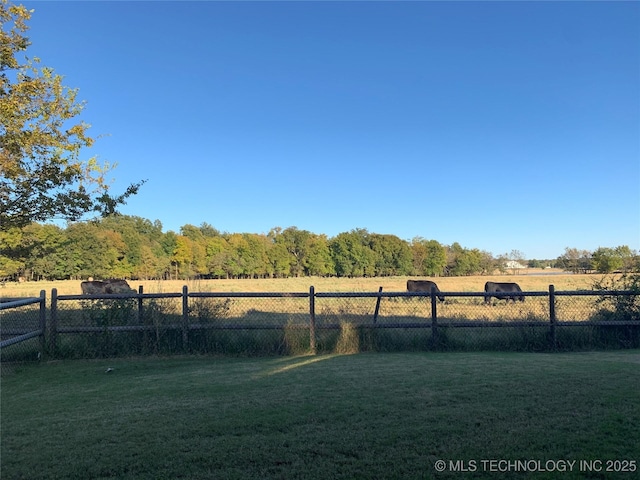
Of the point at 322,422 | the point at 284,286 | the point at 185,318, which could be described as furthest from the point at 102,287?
the point at 322,422

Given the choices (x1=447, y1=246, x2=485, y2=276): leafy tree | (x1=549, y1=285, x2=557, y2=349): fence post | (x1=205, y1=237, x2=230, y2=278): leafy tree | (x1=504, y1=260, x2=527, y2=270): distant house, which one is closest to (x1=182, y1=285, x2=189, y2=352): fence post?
(x1=549, y1=285, x2=557, y2=349): fence post

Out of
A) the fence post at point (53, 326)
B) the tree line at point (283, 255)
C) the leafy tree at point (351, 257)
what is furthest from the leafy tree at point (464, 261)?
the fence post at point (53, 326)

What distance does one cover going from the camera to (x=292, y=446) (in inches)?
143

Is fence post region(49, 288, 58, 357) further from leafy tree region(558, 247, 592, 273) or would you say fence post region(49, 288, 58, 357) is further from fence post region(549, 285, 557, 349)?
leafy tree region(558, 247, 592, 273)

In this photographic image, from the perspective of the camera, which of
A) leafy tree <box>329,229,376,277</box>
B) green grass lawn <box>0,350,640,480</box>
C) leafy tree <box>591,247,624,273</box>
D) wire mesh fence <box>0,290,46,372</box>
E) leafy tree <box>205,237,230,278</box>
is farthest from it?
leafy tree <box>329,229,376,277</box>


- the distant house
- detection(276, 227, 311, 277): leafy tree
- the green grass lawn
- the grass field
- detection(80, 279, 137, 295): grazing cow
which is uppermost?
detection(276, 227, 311, 277): leafy tree

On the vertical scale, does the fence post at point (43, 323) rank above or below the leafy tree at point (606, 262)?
below

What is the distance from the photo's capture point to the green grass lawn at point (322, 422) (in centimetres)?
334

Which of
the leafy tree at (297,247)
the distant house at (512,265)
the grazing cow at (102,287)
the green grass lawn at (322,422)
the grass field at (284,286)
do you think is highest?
the leafy tree at (297,247)

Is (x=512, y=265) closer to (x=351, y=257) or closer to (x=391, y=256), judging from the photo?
(x=391, y=256)

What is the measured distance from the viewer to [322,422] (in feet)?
13.9

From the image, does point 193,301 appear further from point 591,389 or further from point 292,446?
point 591,389

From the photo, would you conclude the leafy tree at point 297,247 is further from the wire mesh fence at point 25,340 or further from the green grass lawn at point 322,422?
the green grass lawn at point 322,422

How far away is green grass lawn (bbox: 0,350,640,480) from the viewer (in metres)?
3.34
